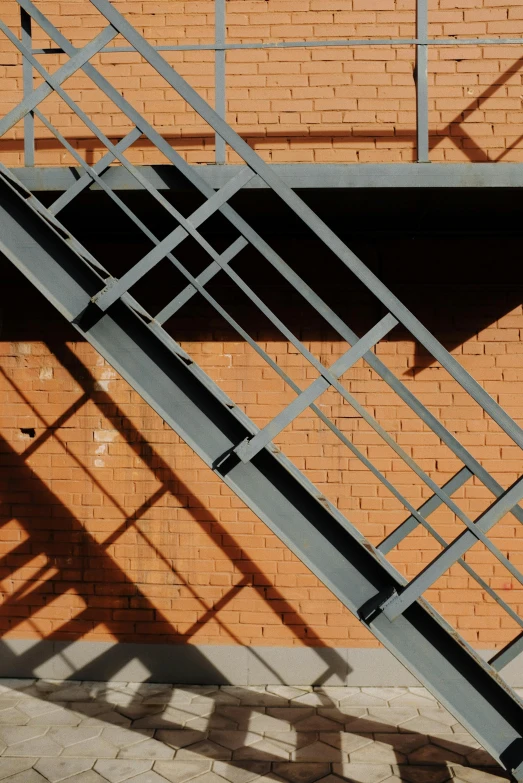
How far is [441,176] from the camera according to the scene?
3.48m

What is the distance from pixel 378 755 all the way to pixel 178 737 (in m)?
1.19

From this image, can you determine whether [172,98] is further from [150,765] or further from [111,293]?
[150,765]

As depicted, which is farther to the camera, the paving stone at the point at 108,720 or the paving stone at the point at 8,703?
the paving stone at the point at 8,703

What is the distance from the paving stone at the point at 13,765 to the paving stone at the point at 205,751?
0.82m

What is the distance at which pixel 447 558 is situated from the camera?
2.68m

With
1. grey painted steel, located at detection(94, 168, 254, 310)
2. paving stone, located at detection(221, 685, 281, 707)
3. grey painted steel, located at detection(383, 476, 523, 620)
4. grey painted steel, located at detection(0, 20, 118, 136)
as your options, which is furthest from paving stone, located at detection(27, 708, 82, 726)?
grey painted steel, located at detection(0, 20, 118, 136)

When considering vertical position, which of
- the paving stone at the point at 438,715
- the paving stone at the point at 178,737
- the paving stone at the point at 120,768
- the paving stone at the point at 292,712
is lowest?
the paving stone at the point at 438,715

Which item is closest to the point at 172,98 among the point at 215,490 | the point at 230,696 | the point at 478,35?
the point at 478,35

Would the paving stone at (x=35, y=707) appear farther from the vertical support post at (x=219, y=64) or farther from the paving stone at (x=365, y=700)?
the vertical support post at (x=219, y=64)

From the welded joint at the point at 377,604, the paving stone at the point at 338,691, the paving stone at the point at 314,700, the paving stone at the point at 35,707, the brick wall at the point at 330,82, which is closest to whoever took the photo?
the welded joint at the point at 377,604

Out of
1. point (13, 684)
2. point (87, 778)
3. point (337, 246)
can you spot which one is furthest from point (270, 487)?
point (13, 684)

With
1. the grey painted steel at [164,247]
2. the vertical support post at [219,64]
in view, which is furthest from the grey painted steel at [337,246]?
the vertical support post at [219,64]

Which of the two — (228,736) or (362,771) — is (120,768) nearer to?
(228,736)

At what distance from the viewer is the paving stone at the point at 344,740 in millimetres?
3805
